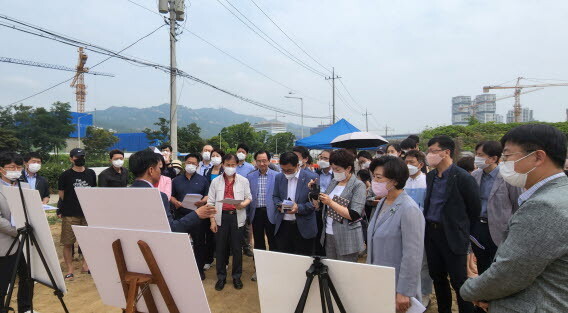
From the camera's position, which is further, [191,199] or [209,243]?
[209,243]

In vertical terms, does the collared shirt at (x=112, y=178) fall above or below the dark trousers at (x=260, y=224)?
above

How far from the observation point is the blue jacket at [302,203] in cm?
421

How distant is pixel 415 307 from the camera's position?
6.59ft

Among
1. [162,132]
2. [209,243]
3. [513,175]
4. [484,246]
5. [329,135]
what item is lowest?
[209,243]

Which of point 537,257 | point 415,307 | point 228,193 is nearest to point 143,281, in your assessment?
point 415,307

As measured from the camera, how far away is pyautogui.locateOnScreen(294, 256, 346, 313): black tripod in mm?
1385

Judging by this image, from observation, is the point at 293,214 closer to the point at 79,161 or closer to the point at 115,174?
the point at 115,174

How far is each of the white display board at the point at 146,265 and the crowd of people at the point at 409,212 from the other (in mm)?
440

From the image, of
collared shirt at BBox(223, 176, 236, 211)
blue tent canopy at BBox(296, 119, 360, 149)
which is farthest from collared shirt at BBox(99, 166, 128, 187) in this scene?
blue tent canopy at BBox(296, 119, 360, 149)

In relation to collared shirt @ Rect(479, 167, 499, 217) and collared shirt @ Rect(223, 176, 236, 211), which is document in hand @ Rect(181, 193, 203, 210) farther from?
collared shirt @ Rect(479, 167, 499, 217)

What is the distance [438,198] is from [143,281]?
266 centimetres

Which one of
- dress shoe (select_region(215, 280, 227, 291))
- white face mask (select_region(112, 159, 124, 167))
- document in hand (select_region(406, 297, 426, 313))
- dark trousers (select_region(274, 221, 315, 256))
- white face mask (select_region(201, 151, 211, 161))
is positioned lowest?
dress shoe (select_region(215, 280, 227, 291))

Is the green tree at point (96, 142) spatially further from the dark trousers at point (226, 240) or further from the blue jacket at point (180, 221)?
the blue jacket at point (180, 221)

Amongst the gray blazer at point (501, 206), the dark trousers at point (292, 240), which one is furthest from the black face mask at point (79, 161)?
the gray blazer at point (501, 206)
